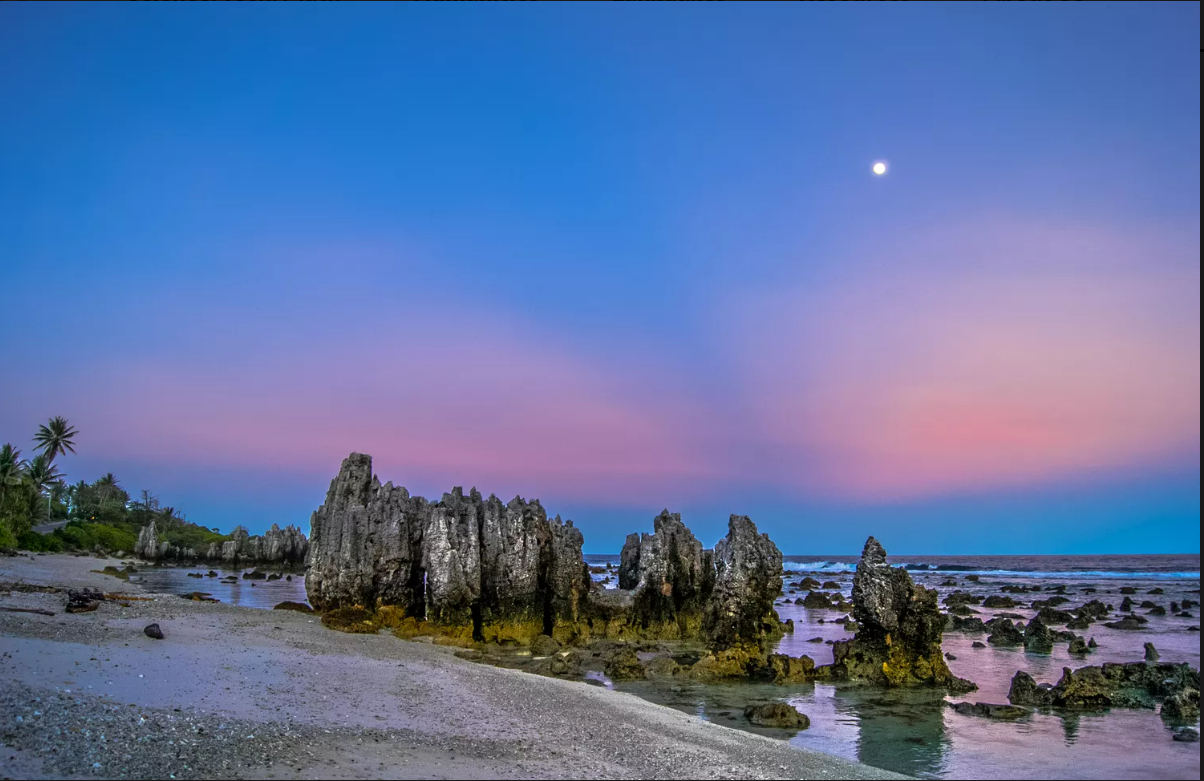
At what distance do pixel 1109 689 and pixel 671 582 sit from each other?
72.9 feet

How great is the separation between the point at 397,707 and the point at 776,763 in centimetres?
787

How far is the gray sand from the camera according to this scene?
9805mm

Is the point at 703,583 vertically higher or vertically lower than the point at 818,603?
higher

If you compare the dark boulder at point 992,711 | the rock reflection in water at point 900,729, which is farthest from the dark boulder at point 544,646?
the dark boulder at point 992,711

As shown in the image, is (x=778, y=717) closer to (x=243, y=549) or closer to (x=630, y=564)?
(x=630, y=564)

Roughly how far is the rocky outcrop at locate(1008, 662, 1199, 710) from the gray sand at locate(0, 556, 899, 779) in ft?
35.7

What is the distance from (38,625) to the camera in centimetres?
1831

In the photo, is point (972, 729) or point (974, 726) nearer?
point (972, 729)

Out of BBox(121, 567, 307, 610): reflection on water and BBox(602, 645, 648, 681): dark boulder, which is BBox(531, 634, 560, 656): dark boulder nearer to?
BBox(602, 645, 648, 681): dark boulder

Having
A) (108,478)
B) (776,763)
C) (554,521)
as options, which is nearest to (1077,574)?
(554,521)

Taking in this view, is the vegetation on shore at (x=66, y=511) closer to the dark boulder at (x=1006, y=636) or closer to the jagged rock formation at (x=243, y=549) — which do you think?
the jagged rock formation at (x=243, y=549)

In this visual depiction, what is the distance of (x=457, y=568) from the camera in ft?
110

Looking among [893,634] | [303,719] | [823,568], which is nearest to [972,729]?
[893,634]

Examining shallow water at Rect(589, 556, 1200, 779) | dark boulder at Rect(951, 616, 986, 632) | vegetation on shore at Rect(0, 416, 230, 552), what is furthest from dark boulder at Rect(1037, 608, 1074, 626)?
vegetation on shore at Rect(0, 416, 230, 552)
